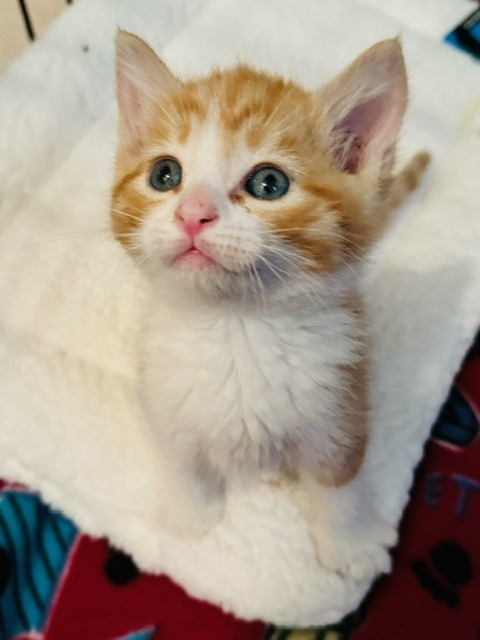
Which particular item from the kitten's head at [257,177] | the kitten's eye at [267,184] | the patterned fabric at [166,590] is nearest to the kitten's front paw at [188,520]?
the patterned fabric at [166,590]

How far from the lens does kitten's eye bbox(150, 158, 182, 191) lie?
2.27 feet

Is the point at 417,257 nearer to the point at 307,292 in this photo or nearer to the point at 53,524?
the point at 307,292

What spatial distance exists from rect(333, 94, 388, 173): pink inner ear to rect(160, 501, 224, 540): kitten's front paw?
0.54m

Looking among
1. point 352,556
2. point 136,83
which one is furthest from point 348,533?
point 136,83

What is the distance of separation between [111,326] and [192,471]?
13.6 inches

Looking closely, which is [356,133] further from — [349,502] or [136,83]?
[349,502]

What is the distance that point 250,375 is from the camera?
760 mm

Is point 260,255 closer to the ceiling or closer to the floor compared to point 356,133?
closer to the floor

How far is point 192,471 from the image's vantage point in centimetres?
91

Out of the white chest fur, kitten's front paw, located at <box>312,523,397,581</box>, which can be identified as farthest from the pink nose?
kitten's front paw, located at <box>312,523,397,581</box>

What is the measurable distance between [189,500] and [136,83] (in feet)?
1.92

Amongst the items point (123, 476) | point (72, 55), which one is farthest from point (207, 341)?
point (72, 55)

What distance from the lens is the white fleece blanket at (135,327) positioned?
938mm

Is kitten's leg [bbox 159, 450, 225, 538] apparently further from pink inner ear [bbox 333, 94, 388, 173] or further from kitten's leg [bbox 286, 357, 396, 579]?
pink inner ear [bbox 333, 94, 388, 173]
